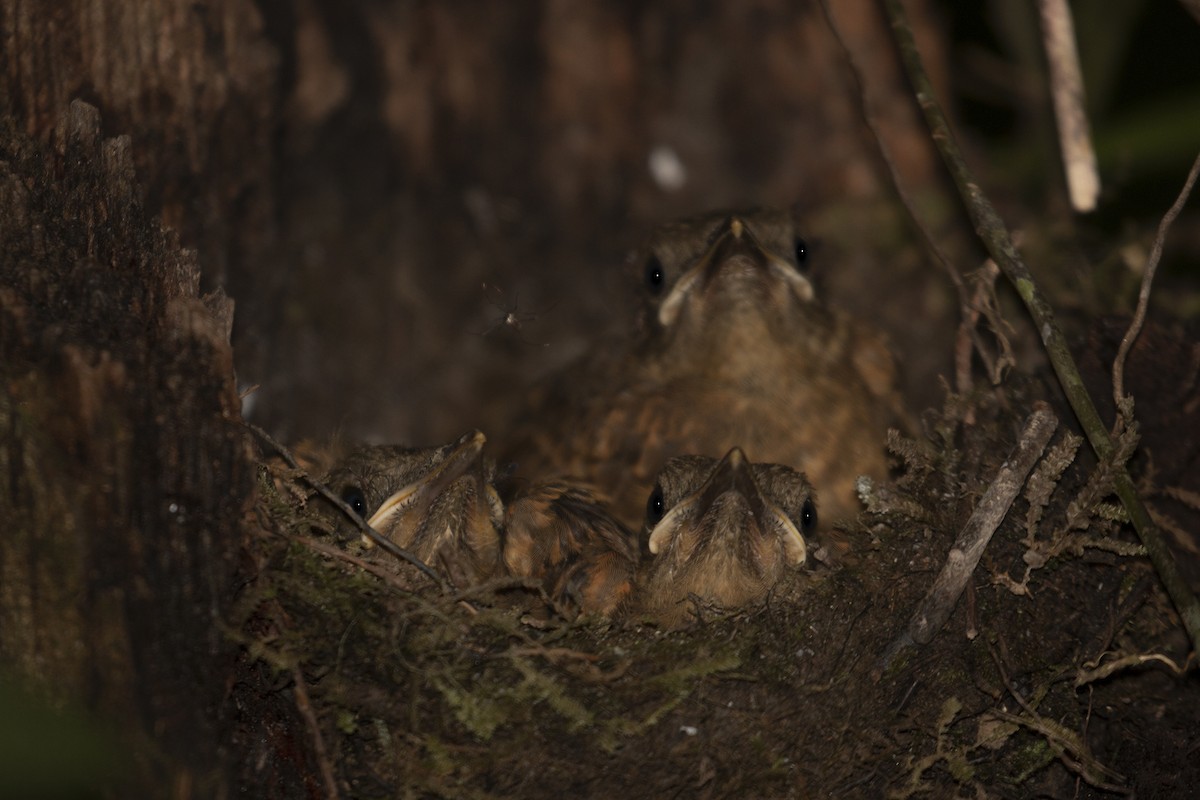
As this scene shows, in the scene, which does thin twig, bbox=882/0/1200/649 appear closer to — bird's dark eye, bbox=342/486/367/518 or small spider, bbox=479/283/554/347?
small spider, bbox=479/283/554/347

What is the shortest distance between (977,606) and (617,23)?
3.29m

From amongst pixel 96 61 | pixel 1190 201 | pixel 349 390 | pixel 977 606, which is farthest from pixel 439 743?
pixel 1190 201

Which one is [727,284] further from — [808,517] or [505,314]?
[808,517]

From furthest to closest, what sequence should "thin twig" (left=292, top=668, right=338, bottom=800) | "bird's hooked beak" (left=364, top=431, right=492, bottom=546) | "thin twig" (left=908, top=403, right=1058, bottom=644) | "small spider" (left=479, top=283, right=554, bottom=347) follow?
1. "small spider" (left=479, top=283, right=554, bottom=347)
2. "bird's hooked beak" (left=364, top=431, right=492, bottom=546)
3. "thin twig" (left=908, top=403, right=1058, bottom=644)
4. "thin twig" (left=292, top=668, right=338, bottom=800)

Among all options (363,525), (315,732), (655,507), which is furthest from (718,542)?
(315,732)

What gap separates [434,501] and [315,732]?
0.86 meters

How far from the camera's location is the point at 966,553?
2580 millimetres

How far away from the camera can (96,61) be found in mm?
3119

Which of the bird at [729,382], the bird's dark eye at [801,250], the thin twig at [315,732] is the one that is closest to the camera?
the thin twig at [315,732]

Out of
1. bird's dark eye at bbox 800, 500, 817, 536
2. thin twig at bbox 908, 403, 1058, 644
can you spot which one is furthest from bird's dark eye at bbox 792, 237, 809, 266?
thin twig at bbox 908, 403, 1058, 644

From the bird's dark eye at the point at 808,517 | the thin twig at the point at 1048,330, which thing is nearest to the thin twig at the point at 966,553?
the thin twig at the point at 1048,330

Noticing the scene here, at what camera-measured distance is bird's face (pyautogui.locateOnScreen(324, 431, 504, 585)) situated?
3.14 meters

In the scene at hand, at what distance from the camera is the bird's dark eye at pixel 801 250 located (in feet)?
13.8

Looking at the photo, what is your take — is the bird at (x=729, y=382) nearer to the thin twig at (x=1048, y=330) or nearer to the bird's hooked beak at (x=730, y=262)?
the bird's hooked beak at (x=730, y=262)
